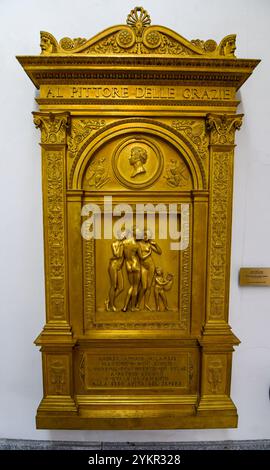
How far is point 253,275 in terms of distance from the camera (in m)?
2.13

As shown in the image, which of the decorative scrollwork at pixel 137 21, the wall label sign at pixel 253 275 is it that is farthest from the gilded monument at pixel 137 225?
the wall label sign at pixel 253 275

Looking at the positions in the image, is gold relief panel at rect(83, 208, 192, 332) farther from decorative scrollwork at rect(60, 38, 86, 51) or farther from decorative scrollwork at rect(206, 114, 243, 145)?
decorative scrollwork at rect(60, 38, 86, 51)

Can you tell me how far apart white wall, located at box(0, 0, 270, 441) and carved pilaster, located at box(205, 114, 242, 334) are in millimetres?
307

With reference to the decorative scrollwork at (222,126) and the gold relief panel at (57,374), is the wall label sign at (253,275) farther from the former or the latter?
the gold relief panel at (57,374)

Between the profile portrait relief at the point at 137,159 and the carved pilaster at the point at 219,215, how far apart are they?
18.8 inches

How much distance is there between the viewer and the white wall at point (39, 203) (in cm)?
200

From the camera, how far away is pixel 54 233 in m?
1.84

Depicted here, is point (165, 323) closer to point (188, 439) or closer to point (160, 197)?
point (160, 197)

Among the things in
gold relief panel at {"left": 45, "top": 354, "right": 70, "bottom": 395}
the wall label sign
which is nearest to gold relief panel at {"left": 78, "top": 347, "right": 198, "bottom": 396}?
gold relief panel at {"left": 45, "top": 354, "right": 70, "bottom": 395}

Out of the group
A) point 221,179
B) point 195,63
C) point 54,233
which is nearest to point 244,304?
point 221,179

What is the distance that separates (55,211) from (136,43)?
1.25 meters

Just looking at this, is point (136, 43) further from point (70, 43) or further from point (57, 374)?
point (57, 374)

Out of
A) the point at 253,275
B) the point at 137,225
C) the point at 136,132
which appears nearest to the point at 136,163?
the point at 136,132
